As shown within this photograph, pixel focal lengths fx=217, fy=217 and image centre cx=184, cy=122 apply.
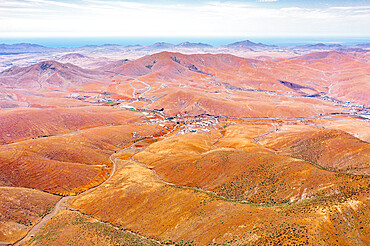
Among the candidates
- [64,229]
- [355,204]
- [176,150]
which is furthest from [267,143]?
[64,229]

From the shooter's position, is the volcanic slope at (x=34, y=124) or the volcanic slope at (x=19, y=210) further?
the volcanic slope at (x=34, y=124)

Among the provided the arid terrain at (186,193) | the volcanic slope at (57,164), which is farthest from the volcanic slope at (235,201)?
the volcanic slope at (57,164)

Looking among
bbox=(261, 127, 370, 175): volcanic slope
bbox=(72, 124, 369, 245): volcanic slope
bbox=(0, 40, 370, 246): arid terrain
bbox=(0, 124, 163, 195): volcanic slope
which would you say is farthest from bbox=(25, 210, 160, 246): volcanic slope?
bbox=(261, 127, 370, 175): volcanic slope

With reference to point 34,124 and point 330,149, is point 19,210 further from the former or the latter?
point 34,124

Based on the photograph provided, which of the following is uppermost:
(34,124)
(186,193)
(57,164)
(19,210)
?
(186,193)

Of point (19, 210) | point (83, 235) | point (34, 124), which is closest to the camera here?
point (83, 235)

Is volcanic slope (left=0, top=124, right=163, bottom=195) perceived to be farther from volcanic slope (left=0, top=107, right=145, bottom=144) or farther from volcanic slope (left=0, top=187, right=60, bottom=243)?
volcanic slope (left=0, top=107, right=145, bottom=144)

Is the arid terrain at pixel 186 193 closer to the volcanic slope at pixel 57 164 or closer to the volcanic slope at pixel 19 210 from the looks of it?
the volcanic slope at pixel 19 210

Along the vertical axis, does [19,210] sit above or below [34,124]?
below

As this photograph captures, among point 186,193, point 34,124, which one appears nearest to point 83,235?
Result: point 186,193
